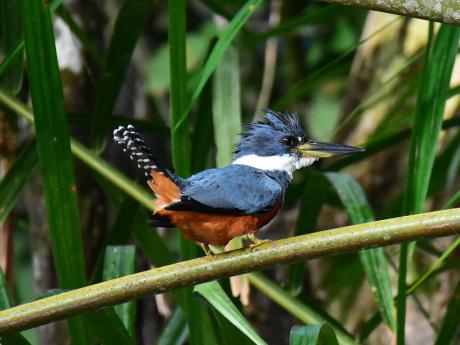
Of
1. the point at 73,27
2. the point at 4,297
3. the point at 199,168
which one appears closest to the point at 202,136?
the point at 199,168

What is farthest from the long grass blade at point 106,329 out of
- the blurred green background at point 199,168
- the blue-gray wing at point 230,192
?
the blue-gray wing at point 230,192

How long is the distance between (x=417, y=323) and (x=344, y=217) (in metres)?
0.66

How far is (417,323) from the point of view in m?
4.28

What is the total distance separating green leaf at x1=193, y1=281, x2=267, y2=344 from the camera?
5.95 ft

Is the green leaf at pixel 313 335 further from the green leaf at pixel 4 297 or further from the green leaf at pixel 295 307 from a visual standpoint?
the green leaf at pixel 4 297

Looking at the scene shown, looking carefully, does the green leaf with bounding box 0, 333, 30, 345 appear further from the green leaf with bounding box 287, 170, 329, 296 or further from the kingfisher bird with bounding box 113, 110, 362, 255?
the green leaf with bounding box 287, 170, 329, 296

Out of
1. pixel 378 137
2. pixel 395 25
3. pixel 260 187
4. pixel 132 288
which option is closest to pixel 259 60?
pixel 395 25

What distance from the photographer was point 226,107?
102 inches

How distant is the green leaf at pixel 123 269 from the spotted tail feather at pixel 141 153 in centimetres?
22

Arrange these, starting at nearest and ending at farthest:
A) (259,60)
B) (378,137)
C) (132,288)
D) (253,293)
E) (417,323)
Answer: (132,288)
(378,137)
(253,293)
(417,323)
(259,60)

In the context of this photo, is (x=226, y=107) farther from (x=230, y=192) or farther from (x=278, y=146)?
(x=230, y=192)

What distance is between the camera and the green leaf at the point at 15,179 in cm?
254

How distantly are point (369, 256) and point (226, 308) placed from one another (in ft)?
1.93

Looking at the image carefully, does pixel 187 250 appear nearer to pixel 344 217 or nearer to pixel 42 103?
pixel 42 103
